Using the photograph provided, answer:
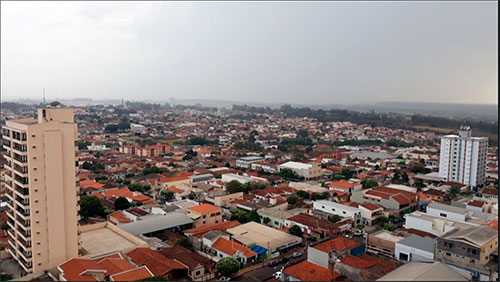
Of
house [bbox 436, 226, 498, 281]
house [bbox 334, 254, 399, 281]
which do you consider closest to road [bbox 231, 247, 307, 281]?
house [bbox 334, 254, 399, 281]

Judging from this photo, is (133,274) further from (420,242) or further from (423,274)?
(420,242)

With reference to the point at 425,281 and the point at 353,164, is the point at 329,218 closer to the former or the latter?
the point at 425,281

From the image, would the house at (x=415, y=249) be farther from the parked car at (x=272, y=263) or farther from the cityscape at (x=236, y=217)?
the parked car at (x=272, y=263)

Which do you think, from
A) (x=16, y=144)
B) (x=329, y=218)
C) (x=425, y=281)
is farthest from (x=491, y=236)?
(x=16, y=144)

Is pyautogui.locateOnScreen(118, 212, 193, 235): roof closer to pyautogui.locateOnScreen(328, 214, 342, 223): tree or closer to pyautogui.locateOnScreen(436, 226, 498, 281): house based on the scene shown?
pyautogui.locateOnScreen(328, 214, 342, 223): tree

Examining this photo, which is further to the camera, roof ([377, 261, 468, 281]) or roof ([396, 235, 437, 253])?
roof ([396, 235, 437, 253])

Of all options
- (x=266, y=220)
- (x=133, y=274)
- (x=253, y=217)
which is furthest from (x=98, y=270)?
(x=266, y=220)
